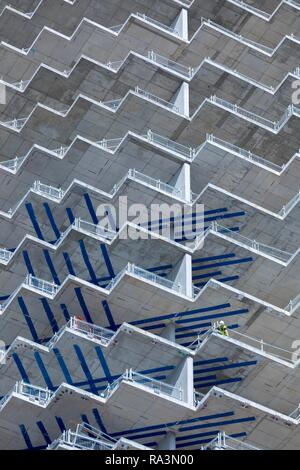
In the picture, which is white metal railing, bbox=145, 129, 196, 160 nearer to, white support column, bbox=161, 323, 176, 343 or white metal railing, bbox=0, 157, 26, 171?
white metal railing, bbox=0, 157, 26, 171

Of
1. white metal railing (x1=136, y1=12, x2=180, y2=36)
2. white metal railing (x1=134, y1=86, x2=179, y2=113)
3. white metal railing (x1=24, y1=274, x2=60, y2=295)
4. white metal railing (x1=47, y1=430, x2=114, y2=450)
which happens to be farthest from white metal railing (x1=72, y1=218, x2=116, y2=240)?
white metal railing (x1=136, y1=12, x2=180, y2=36)

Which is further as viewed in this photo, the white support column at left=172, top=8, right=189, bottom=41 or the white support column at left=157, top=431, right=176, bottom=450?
the white support column at left=172, top=8, right=189, bottom=41

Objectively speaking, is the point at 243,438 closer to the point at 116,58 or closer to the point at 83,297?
the point at 83,297

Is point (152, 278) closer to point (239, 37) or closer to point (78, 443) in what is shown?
point (78, 443)

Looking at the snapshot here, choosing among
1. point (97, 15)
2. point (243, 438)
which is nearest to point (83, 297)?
point (243, 438)

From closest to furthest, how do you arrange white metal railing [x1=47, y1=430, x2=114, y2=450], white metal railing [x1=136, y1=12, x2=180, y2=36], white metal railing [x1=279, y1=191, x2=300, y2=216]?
1. white metal railing [x1=47, y1=430, x2=114, y2=450]
2. white metal railing [x1=279, y1=191, x2=300, y2=216]
3. white metal railing [x1=136, y1=12, x2=180, y2=36]

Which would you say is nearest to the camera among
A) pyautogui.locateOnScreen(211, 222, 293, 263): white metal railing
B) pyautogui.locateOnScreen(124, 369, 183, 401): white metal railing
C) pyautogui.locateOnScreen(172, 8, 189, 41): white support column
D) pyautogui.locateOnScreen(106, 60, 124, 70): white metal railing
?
pyautogui.locateOnScreen(124, 369, 183, 401): white metal railing
